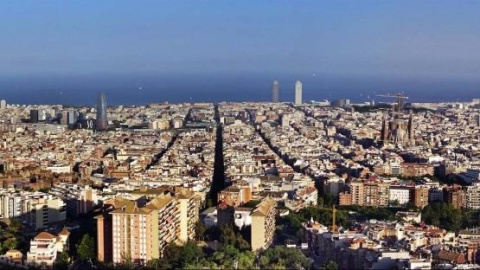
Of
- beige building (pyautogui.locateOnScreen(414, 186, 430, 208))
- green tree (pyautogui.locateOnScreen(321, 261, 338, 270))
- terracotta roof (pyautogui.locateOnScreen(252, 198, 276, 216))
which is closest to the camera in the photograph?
green tree (pyautogui.locateOnScreen(321, 261, 338, 270))

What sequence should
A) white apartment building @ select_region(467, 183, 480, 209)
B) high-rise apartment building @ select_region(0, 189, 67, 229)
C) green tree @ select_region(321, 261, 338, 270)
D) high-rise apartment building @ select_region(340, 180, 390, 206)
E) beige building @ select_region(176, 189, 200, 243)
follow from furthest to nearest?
high-rise apartment building @ select_region(340, 180, 390, 206) < white apartment building @ select_region(467, 183, 480, 209) < high-rise apartment building @ select_region(0, 189, 67, 229) < beige building @ select_region(176, 189, 200, 243) < green tree @ select_region(321, 261, 338, 270)

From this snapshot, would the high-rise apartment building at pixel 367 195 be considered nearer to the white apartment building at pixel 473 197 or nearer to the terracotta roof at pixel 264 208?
the white apartment building at pixel 473 197

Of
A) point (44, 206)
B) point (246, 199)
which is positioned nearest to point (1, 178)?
point (44, 206)

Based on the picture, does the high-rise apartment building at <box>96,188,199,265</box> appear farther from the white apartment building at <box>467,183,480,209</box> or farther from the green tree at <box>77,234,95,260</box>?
the white apartment building at <box>467,183,480,209</box>

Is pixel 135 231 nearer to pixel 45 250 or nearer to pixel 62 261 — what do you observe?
pixel 62 261

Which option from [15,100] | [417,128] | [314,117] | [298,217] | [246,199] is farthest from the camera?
[15,100]

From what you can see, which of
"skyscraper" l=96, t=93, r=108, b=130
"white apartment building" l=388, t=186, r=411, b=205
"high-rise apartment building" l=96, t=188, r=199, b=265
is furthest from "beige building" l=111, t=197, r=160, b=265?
"skyscraper" l=96, t=93, r=108, b=130

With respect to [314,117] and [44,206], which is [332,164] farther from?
[314,117]
